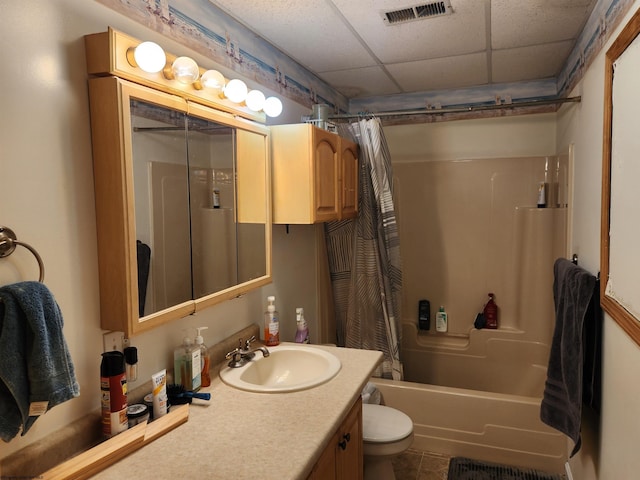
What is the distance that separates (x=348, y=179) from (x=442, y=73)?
40.4 inches

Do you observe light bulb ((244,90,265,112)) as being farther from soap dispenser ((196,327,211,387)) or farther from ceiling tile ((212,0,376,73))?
soap dispenser ((196,327,211,387))

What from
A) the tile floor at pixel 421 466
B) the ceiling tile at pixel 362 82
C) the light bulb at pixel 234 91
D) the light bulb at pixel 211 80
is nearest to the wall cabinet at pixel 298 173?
the light bulb at pixel 234 91

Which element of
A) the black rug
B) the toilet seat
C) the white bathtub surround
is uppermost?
the toilet seat

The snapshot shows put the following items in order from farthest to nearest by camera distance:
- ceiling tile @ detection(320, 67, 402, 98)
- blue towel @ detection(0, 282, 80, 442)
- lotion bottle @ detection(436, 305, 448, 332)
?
lotion bottle @ detection(436, 305, 448, 332)
ceiling tile @ detection(320, 67, 402, 98)
blue towel @ detection(0, 282, 80, 442)

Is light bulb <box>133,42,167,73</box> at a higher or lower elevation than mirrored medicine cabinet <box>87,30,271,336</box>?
higher

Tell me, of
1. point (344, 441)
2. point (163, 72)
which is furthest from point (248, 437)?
point (163, 72)

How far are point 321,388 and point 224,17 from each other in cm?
152

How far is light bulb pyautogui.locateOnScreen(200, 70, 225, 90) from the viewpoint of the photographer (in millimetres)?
1510

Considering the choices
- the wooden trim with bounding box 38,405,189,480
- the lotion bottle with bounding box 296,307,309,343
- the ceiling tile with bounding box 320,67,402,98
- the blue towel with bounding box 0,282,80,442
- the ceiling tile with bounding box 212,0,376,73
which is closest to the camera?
the blue towel with bounding box 0,282,80,442

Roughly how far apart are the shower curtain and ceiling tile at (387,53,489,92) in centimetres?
46

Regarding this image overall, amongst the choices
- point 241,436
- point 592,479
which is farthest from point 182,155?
point 592,479

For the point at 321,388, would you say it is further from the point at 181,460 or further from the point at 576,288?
the point at 576,288

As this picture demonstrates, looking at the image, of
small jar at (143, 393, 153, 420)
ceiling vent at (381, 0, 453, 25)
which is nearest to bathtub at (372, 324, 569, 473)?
small jar at (143, 393, 153, 420)

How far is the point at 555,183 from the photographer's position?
3090 mm
